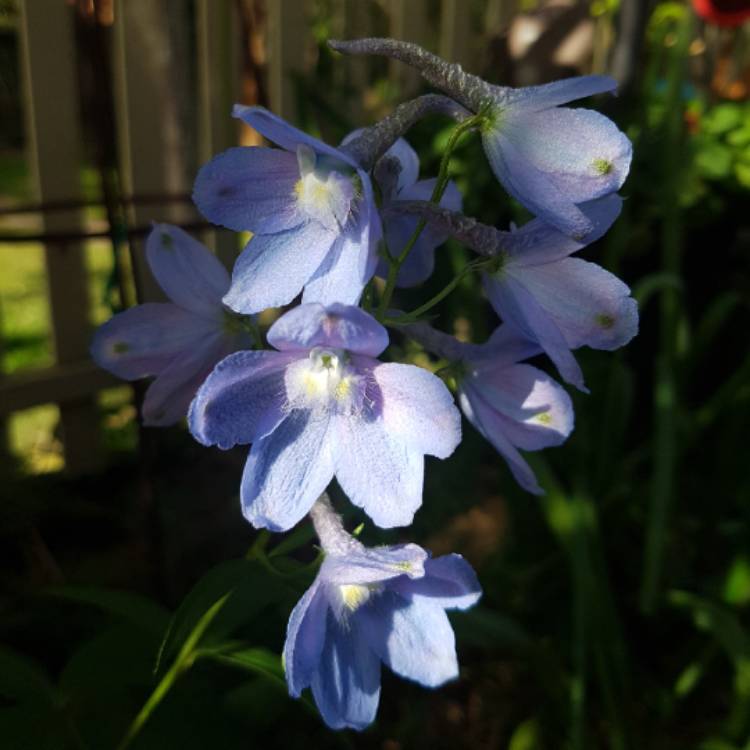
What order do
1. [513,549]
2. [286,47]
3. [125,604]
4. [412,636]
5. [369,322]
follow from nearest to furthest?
[369,322] → [412,636] → [125,604] → [513,549] → [286,47]

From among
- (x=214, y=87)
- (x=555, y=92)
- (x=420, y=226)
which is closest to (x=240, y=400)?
(x=420, y=226)

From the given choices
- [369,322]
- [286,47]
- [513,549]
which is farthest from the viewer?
[286,47]

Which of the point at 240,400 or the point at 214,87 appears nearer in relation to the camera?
the point at 240,400

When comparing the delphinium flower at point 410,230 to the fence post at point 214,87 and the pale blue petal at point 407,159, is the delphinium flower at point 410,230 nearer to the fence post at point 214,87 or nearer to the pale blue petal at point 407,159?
the pale blue petal at point 407,159

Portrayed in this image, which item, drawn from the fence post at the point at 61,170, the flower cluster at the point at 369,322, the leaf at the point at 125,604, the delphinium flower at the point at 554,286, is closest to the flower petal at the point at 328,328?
the flower cluster at the point at 369,322

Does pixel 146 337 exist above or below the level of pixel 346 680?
above

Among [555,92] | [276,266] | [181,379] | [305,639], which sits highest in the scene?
[555,92]

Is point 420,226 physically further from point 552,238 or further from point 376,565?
point 376,565

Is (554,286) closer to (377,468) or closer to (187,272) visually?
(377,468)
